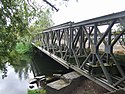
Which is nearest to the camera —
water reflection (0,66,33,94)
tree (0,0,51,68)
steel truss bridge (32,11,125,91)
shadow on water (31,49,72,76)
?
tree (0,0,51,68)

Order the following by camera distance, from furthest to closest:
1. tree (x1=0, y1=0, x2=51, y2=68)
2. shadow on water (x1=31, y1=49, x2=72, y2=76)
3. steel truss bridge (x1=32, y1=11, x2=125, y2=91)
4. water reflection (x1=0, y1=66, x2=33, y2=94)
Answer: shadow on water (x1=31, y1=49, x2=72, y2=76) < water reflection (x1=0, y1=66, x2=33, y2=94) < steel truss bridge (x1=32, y1=11, x2=125, y2=91) < tree (x1=0, y1=0, x2=51, y2=68)

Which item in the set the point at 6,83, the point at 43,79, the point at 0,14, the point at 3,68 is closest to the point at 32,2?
the point at 0,14

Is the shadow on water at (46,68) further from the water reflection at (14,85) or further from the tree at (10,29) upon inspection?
the tree at (10,29)

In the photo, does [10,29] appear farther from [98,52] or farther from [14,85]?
[14,85]

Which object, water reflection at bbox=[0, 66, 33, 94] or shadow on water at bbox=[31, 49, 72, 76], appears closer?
water reflection at bbox=[0, 66, 33, 94]

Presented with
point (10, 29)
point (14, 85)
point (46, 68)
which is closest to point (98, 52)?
point (10, 29)

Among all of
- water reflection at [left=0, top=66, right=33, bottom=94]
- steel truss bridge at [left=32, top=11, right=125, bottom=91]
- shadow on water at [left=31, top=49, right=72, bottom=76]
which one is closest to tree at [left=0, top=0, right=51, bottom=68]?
steel truss bridge at [left=32, top=11, right=125, bottom=91]

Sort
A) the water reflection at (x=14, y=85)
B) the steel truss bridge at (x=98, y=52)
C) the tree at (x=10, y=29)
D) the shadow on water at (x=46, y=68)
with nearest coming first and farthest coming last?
the tree at (x=10, y=29), the steel truss bridge at (x=98, y=52), the water reflection at (x=14, y=85), the shadow on water at (x=46, y=68)

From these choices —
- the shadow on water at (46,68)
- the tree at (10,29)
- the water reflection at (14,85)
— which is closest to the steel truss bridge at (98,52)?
the tree at (10,29)

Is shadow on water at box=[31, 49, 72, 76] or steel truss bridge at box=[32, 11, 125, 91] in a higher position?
steel truss bridge at box=[32, 11, 125, 91]

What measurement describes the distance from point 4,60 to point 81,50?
4831 millimetres

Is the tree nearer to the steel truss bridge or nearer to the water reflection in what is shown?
the steel truss bridge

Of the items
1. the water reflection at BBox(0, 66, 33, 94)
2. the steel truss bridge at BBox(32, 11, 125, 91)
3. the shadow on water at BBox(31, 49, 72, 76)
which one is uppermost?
the steel truss bridge at BBox(32, 11, 125, 91)

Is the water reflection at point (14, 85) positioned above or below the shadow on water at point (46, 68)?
below
